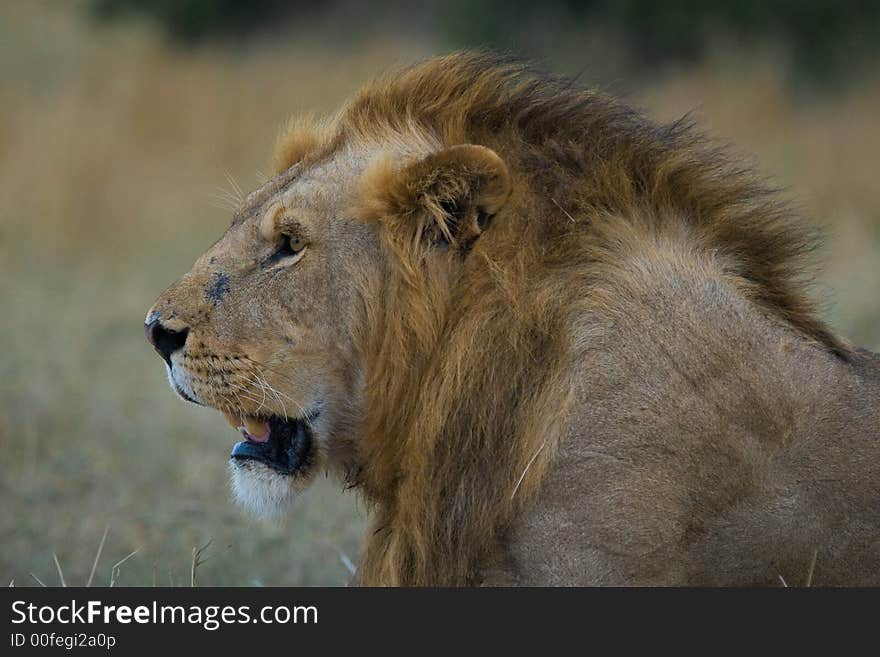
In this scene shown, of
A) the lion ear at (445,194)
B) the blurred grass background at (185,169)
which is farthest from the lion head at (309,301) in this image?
the blurred grass background at (185,169)

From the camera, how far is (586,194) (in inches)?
146

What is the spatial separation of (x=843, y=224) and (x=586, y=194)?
8681 millimetres

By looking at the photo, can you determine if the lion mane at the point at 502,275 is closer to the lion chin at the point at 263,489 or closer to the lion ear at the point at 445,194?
the lion ear at the point at 445,194

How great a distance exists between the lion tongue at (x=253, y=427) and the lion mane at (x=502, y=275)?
0.28 metres

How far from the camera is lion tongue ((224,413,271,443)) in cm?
391

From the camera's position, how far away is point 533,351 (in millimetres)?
3543

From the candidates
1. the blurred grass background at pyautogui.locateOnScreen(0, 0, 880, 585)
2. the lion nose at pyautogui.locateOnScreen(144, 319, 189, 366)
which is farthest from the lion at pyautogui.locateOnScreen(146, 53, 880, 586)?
the blurred grass background at pyautogui.locateOnScreen(0, 0, 880, 585)

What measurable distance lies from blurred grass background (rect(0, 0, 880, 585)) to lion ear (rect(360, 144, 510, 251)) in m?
2.48

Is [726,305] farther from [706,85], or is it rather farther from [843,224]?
[706,85]

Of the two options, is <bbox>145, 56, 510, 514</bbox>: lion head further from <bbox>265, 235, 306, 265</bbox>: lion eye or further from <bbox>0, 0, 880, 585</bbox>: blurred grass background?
<bbox>0, 0, 880, 585</bbox>: blurred grass background

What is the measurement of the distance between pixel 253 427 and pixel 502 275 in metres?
0.87

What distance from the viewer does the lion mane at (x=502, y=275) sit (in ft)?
11.6

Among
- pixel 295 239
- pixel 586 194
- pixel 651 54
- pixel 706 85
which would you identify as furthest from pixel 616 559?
pixel 651 54

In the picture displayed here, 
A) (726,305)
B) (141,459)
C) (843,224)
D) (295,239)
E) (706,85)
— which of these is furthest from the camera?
(706,85)
